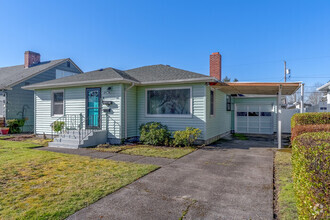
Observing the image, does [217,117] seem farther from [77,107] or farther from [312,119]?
[77,107]

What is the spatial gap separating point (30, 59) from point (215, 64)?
1660 centimetres

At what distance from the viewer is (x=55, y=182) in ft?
14.0

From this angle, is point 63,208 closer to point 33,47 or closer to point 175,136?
point 175,136

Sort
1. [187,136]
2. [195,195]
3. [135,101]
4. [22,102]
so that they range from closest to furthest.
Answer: [195,195]
[187,136]
[135,101]
[22,102]

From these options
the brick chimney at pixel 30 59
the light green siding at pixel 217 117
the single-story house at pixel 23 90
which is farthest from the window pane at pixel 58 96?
the brick chimney at pixel 30 59

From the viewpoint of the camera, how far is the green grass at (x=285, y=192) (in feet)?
9.86

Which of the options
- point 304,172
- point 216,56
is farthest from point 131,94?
point 304,172

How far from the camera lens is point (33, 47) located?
19.5m

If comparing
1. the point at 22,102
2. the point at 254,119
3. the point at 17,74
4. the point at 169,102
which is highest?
the point at 17,74

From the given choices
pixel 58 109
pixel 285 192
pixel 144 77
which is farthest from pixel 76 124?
pixel 285 192

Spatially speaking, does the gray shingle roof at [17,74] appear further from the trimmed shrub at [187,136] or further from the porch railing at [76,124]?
the trimmed shrub at [187,136]

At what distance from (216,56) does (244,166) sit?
22.9ft

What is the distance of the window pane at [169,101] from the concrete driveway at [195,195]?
392 cm

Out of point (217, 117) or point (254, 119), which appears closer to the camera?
point (217, 117)
